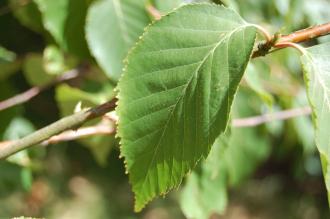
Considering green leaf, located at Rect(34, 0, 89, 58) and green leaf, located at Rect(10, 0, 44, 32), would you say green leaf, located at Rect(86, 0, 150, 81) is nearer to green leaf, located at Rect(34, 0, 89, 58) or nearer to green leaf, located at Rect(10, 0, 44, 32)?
green leaf, located at Rect(34, 0, 89, 58)

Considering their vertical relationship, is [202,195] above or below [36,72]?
below

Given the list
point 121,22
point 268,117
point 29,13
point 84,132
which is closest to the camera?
point 84,132

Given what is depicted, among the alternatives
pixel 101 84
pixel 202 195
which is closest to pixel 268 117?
pixel 202 195

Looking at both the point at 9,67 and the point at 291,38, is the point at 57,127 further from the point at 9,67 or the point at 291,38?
the point at 9,67

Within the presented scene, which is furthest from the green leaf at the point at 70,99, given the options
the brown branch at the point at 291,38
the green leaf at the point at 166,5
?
the brown branch at the point at 291,38

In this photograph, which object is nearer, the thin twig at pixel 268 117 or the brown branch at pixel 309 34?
the brown branch at pixel 309 34

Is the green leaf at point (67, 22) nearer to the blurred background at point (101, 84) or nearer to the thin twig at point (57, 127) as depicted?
the blurred background at point (101, 84)
